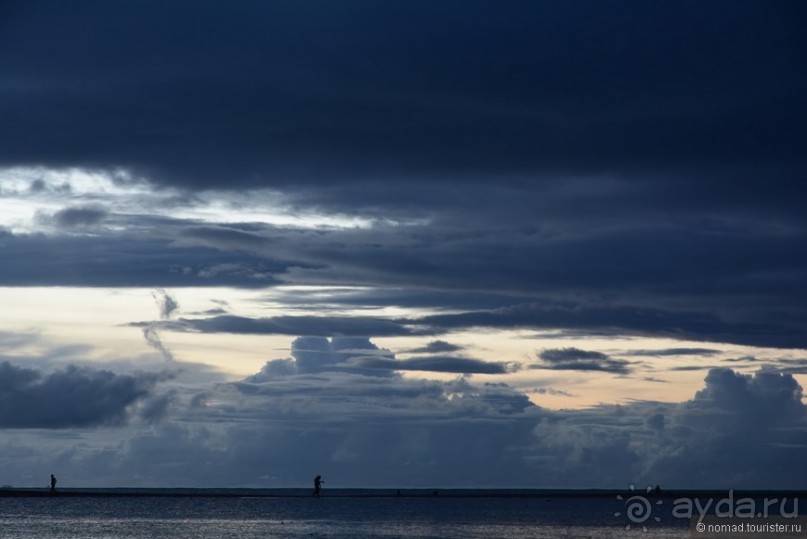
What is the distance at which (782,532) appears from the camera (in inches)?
4601

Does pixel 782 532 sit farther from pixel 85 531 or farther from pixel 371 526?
pixel 85 531

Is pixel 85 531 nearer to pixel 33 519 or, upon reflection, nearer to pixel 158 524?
pixel 158 524

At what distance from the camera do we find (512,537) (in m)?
110

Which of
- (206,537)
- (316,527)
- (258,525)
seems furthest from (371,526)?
(206,537)

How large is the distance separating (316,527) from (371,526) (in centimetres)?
650

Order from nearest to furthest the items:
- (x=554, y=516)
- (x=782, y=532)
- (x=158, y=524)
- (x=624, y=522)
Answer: (x=782, y=532), (x=158, y=524), (x=624, y=522), (x=554, y=516)

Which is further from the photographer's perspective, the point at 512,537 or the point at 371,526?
the point at 371,526

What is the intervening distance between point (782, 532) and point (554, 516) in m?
50.9

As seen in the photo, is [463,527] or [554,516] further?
[554,516]

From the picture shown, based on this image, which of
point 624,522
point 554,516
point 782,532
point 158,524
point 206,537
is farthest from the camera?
point 554,516

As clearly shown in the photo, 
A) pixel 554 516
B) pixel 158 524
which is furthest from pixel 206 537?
pixel 554 516

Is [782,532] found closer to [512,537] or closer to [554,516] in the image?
[512,537]

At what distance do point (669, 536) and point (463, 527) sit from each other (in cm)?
2585

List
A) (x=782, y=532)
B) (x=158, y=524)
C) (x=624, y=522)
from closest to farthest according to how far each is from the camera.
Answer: (x=782, y=532), (x=158, y=524), (x=624, y=522)
